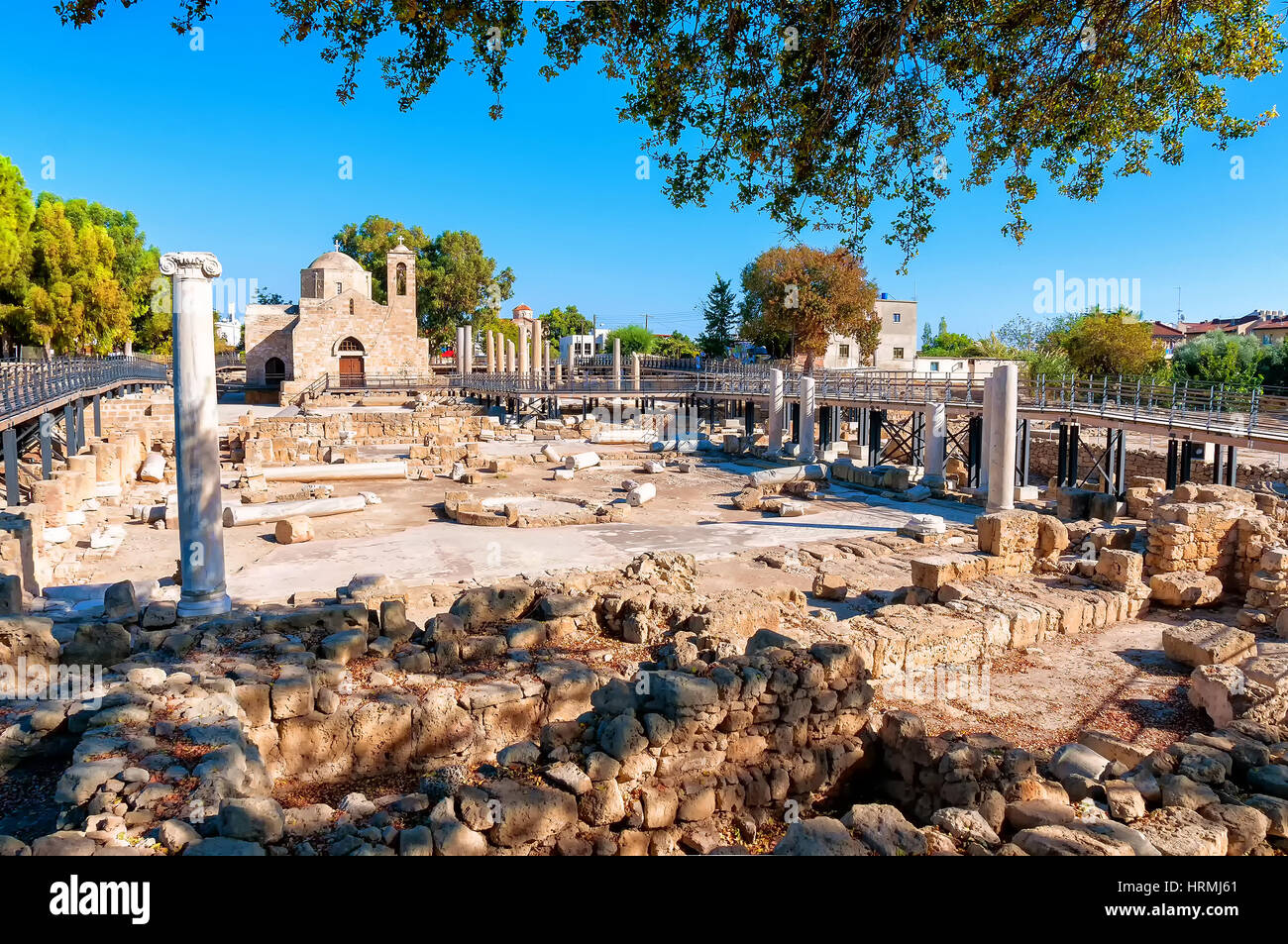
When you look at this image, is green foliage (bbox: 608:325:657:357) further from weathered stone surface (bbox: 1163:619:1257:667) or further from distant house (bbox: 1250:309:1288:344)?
weathered stone surface (bbox: 1163:619:1257:667)

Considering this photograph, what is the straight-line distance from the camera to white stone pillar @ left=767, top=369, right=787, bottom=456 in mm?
28906

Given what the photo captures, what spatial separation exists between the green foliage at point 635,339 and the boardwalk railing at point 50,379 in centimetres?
5702

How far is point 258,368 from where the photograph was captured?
50.9 metres

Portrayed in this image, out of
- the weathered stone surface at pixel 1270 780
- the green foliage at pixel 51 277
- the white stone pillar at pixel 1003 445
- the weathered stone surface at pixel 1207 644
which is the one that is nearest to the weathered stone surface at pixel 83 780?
the weathered stone surface at pixel 1270 780

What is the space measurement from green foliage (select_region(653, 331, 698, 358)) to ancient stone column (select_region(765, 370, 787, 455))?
151ft

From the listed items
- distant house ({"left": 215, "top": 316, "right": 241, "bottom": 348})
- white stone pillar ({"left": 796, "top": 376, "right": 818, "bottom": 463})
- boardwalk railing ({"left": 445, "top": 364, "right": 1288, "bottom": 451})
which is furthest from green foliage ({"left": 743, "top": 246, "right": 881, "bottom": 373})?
distant house ({"left": 215, "top": 316, "right": 241, "bottom": 348})

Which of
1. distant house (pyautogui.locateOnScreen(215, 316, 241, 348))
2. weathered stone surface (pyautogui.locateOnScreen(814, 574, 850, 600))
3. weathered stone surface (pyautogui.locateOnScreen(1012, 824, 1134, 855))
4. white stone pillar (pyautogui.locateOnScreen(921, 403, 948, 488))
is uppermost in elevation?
distant house (pyautogui.locateOnScreen(215, 316, 241, 348))

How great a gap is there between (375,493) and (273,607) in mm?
10833

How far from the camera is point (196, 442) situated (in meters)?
8.55

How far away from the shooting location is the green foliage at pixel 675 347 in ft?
258

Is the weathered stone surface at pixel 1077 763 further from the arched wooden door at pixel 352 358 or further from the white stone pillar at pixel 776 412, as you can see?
the arched wooden door at pixel 352 358

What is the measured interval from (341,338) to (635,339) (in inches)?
1782
